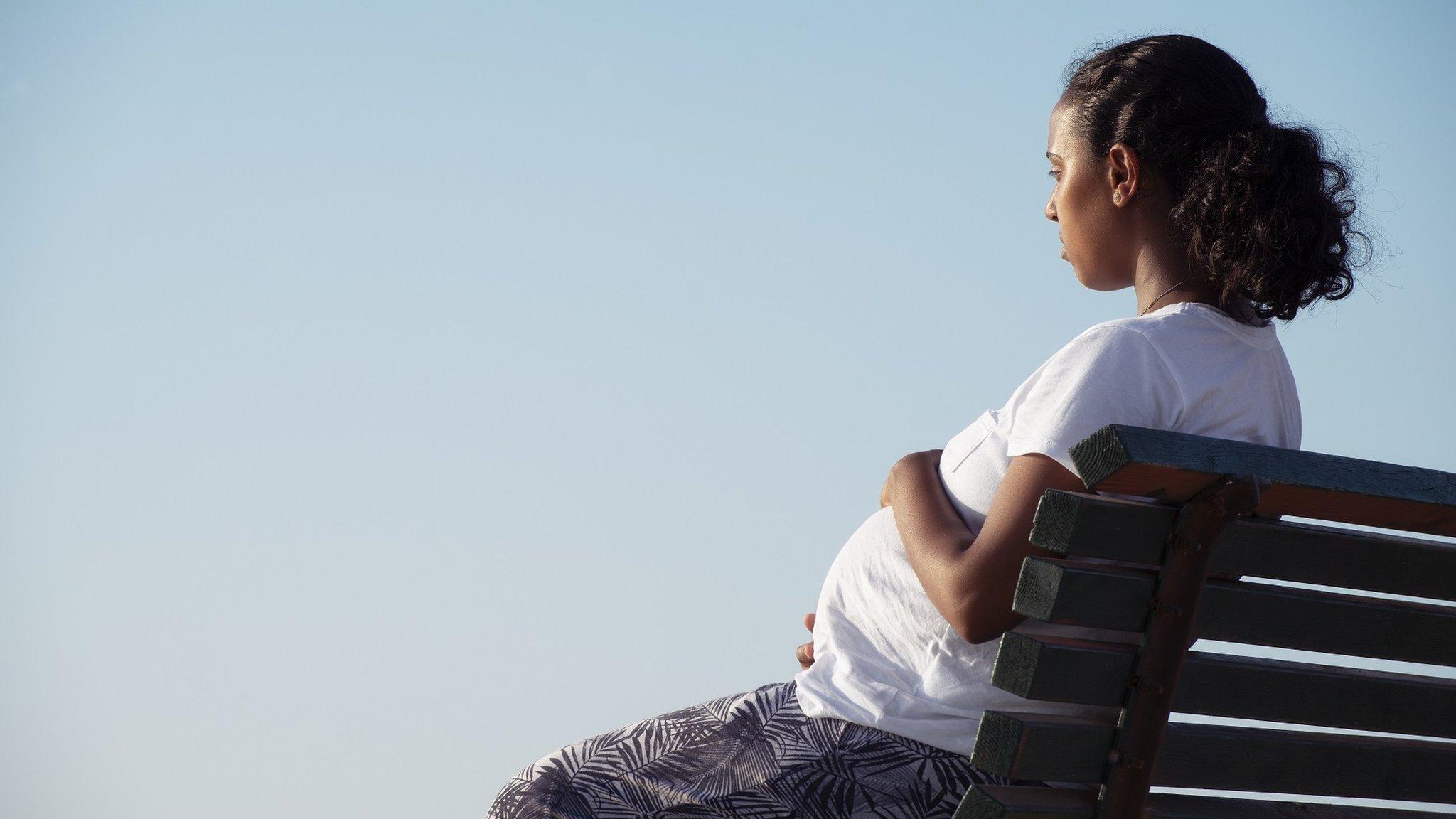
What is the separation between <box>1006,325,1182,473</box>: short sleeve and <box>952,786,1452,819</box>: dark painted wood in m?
0.41

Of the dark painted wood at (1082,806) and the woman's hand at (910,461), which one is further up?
the woman's hand at (910,461)

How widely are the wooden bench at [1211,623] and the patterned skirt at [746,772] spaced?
1.12 ft

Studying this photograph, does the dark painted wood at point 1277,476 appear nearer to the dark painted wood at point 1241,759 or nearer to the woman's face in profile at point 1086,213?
the dark painted wood at point 1241,759

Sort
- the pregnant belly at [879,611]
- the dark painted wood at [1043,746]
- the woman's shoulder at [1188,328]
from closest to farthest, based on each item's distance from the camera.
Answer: the dark painted wood at [1043,746] → the woman's shoulder at [1188,328] → the pregnant belly at [879,611]

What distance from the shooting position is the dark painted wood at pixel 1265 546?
1475mm

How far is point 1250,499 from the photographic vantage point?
4.79 feet

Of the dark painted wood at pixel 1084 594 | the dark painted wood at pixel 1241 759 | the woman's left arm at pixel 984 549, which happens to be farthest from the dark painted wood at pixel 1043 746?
the woman's left arm at pixel 984 549

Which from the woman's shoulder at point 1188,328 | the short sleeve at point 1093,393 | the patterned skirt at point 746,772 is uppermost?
the woman's shoulder at point 1188,328

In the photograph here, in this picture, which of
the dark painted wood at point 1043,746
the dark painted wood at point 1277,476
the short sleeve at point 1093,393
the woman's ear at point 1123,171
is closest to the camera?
the dark painted wood at point 1277,476

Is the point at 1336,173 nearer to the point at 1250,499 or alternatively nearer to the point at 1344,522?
the point at 1344,522

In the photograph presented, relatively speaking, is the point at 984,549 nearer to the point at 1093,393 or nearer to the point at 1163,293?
the point at 1093,393

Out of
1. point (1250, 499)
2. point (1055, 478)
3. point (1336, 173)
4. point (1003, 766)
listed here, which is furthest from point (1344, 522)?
point (1336, 173)

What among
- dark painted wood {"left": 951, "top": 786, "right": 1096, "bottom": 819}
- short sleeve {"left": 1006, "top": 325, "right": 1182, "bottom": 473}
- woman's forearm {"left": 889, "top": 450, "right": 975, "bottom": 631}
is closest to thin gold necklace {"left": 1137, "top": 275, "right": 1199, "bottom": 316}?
short sleeve {"left": 1006, "top": 325, "right": 1182, "bottom": 473}

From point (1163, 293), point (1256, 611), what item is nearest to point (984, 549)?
point (1256, 611)
